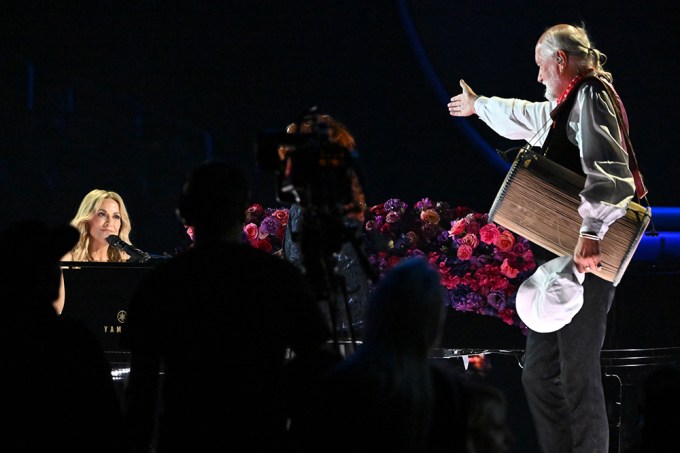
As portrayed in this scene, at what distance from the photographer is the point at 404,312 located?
8.76ft

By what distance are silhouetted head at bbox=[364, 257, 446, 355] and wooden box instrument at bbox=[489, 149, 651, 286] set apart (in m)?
1.74

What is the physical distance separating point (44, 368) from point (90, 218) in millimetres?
3927

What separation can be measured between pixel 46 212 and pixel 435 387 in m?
5.13

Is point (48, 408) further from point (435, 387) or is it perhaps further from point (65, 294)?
point (65, 294)

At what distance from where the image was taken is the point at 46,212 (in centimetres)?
734

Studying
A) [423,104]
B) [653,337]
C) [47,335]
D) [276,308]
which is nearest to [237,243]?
[276,308]

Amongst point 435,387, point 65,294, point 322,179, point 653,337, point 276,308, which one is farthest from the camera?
point 65,294

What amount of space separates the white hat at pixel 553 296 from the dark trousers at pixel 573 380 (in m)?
0.09

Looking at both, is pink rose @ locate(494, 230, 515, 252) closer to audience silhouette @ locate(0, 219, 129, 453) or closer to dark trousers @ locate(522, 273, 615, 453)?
dark trousers @ locate(522, 273, 615, 453)

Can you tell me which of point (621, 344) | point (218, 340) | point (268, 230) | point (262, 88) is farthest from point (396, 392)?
point (262, 88)

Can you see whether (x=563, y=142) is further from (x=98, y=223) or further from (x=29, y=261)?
(x=98, y=223)

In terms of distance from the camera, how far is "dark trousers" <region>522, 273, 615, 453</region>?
168 inches

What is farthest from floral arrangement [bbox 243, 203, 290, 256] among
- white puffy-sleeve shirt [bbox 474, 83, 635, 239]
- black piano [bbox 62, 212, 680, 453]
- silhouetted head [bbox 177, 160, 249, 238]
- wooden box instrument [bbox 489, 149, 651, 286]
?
silhouetted head [bbox 177, 160, 249, 238]

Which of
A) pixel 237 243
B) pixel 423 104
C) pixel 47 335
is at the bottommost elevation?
pixel 47 335
